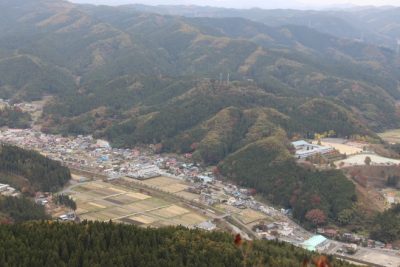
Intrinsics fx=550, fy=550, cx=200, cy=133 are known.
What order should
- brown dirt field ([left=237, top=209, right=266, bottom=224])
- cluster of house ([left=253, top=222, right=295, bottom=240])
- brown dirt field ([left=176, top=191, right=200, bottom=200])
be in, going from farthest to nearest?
brown dirt field ([left=176, top=191, right=200, bottom=200]), brown dirt field ([left=237, top=209, right=266, bottom=224]), cluster of house ([left=253, top=222, right=295, bottom=240])

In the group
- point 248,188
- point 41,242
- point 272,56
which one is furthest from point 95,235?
point 272,56

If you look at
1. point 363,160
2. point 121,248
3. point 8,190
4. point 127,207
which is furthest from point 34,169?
point 363,160

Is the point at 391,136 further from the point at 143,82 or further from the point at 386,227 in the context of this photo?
the point at 386,227

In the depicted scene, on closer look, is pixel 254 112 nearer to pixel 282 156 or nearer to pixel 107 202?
pixel 282 156

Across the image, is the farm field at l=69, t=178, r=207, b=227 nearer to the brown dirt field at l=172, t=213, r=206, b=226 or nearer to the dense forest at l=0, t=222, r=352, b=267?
the brown dirt field at l=172, t=213, r=206, b=226

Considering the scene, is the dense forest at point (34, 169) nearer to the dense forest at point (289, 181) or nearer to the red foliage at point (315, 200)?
the dense forest at point (289, 181)

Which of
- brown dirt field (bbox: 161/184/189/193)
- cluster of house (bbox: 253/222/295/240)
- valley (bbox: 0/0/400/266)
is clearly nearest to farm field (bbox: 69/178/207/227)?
valley (bbox: 0/0/400/266)
